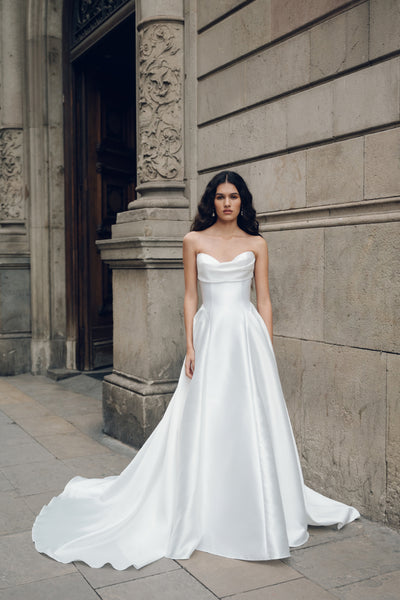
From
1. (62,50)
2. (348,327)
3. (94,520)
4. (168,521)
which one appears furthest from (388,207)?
(62,50)

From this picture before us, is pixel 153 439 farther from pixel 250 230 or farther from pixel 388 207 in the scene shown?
pixel 388 207

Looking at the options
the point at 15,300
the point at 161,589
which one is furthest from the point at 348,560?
the point at 15,300

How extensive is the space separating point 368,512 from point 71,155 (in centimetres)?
682

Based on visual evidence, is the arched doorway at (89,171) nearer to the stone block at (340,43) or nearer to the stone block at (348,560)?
the stone block at (340,43)

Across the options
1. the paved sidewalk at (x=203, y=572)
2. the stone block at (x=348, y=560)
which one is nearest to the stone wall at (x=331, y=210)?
the stone block at (x=348, y=560)

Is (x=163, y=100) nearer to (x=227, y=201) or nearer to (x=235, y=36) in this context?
(x=235, y=36)

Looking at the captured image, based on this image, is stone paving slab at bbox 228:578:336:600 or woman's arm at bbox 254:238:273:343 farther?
woman's arm at bbox 254:238:273:343

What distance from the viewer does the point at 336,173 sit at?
14.0 ft

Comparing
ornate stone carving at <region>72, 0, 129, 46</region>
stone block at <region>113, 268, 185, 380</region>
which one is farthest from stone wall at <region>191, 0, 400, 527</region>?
ornate stone carving at <region>72, 0, 129, 46</region>

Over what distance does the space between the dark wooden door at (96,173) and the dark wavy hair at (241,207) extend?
18.3 ft

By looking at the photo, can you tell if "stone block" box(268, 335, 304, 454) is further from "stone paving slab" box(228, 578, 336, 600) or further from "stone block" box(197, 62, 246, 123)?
"stone block" box(197, 62, 246, 123)

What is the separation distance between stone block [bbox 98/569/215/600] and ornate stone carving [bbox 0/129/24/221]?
24.1ft

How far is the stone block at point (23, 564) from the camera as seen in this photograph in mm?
3232

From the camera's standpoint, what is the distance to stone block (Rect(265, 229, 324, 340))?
4410 mm
